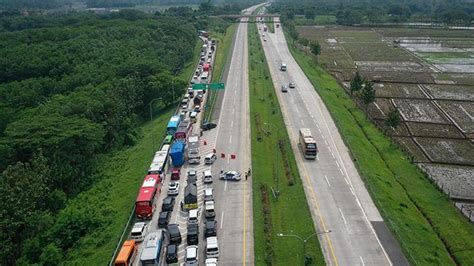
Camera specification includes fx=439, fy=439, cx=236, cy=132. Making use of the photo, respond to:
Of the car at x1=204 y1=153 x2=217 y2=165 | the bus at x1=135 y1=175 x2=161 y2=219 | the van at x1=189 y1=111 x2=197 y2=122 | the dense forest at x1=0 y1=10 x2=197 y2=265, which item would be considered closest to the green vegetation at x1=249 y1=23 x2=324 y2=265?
the car at x1=204 y1=153 x2=217 y2=165

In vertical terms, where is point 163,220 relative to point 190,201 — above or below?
below

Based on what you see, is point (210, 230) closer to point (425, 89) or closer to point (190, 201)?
point (190, 201)

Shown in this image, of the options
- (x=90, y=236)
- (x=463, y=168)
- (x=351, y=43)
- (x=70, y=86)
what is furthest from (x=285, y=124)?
(x=351, y=43)

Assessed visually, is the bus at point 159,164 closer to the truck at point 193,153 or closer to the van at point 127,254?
the truck at point 193,153

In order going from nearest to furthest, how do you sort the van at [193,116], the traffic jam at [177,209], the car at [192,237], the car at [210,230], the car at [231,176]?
the traffic jam at [177,209] → the car at [192,237] → the car at [210,230] → the car at [231,176] → the van at [193,116]

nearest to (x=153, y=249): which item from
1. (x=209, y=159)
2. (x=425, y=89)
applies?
(x=209, y=159)

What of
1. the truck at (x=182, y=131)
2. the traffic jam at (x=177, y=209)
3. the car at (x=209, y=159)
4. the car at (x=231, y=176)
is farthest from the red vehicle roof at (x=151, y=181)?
the truck at (x=182, y=131)
